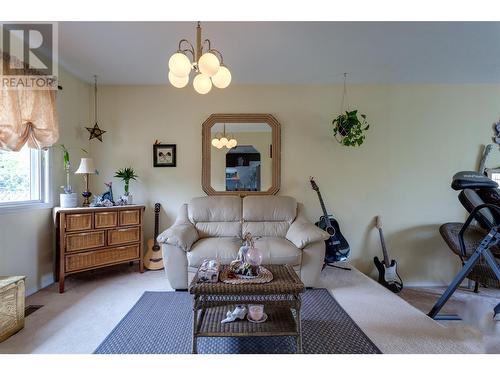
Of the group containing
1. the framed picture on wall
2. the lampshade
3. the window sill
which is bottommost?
the window sill

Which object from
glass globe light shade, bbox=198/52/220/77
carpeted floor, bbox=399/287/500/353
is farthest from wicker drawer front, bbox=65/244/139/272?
carpeted floor, bbox=399/287/500/353

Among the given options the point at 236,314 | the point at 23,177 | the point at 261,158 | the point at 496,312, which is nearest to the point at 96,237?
the point at 23,177

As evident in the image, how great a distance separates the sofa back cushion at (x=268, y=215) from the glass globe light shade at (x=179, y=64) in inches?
74.4

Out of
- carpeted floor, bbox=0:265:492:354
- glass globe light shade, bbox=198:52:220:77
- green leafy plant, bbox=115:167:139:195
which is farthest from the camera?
green leafy plant, bbox=115:167:139:195

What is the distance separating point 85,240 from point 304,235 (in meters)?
2.35

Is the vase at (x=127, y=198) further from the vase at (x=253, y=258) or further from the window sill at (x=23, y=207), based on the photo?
the vase at (x=253, y=258)

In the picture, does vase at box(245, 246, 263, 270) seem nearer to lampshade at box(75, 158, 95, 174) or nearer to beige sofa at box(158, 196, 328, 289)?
beige sofa at box(158, 196, 328, 289)

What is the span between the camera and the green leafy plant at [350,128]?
3076 millimetres

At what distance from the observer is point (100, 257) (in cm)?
276

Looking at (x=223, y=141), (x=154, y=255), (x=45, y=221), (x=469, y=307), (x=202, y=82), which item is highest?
(x=202, y=82)

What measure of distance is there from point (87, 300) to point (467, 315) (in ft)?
12.1

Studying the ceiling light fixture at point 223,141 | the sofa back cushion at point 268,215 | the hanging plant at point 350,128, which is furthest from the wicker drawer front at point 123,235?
the hanging plant at point 350,128

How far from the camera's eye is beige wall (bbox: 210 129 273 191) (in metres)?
3.37

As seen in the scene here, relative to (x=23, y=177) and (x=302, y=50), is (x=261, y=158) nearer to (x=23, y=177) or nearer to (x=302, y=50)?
(x=302, y=50)
